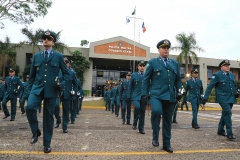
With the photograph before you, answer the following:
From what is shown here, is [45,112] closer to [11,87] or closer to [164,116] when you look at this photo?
[164,116]

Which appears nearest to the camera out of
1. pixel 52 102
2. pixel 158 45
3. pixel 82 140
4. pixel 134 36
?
pixel 52 102

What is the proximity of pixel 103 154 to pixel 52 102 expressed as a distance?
131 cm

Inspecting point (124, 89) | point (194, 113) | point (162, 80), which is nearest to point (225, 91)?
point (194, 113)

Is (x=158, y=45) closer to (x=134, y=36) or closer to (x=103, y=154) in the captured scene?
(x=103, y=154)

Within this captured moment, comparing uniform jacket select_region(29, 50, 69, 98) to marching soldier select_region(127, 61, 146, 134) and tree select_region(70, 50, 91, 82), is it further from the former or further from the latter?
tree select_region(70, 50, 91, 82)

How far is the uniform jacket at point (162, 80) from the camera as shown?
4.35 meters

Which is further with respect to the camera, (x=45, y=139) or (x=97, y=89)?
(x=97, y=89)

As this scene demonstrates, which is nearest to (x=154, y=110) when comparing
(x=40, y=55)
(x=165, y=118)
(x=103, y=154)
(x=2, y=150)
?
(x=165, y=118)

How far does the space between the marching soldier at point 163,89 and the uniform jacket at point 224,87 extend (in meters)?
2.00

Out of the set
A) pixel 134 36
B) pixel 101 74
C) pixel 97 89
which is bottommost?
pixel 97 89

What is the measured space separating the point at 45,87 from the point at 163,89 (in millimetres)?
2183

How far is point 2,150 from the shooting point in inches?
154

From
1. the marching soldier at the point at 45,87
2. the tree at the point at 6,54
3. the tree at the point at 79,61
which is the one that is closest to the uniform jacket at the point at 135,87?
the marching soldier at the point at 45,87

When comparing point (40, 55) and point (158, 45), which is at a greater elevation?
point (158, 45)
